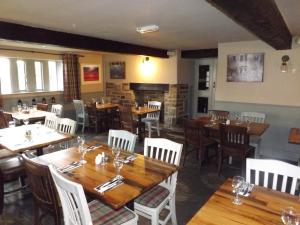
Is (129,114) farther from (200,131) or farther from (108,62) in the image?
A: (108,62)

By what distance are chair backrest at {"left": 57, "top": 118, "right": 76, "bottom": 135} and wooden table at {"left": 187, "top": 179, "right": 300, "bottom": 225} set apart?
2.39 metres

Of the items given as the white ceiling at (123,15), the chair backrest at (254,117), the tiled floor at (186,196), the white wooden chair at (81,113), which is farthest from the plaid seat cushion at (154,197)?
the white wooden chair at (81,113)

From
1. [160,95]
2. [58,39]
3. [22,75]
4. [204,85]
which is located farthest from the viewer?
[160,95]

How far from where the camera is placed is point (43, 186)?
1889 millimetres

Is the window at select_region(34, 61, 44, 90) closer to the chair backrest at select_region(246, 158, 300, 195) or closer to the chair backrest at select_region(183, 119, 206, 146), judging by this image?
the chair backrest at select_region(183, 119, 206, 146)

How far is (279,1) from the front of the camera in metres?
2.25

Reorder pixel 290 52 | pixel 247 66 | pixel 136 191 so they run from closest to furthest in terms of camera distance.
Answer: pixel 136 191 < pixel 290 52 < pixel 247 66

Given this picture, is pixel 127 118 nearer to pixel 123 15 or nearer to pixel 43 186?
pixel 123 15

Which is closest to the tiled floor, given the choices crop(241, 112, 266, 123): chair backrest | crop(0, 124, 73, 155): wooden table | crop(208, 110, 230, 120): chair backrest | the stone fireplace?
crop(0, 124, 73, 155): wooden table

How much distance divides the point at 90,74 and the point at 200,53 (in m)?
3.63

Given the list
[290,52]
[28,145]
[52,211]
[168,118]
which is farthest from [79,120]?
[290,52]

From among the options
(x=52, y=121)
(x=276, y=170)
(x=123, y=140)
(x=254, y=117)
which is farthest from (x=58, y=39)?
(x=254, y=117)

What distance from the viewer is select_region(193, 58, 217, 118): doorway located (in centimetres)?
691

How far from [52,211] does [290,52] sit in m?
4.61
